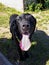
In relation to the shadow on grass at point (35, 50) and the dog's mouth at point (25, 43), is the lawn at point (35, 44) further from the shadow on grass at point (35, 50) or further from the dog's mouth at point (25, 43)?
the dog's mouth at point (25, 43)

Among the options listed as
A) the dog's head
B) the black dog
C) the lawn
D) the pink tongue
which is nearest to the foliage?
the lawn

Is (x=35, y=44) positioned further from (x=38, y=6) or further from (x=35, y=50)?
(x=38, y=6)

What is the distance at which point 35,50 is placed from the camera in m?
7.14

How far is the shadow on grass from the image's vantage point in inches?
261

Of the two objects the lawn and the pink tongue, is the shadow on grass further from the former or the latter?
the pink tongue

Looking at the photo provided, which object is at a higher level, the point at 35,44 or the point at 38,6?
the point at 35,44

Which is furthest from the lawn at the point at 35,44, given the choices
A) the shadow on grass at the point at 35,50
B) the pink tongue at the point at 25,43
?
the pink tongue at the point at 25,43

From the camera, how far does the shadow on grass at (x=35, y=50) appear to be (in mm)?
6636

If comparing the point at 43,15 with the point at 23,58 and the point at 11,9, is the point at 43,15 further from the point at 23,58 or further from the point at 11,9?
the point at 23,58

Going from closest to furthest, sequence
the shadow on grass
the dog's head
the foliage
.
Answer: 1. the dog's head
2. the shadow on grass
3. the foliage

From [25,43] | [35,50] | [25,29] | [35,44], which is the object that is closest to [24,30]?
[25,29]

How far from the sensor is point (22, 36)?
20.1 feet

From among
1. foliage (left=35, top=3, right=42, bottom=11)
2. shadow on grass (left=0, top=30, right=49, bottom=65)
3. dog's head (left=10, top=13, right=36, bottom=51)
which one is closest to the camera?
dog's head (left=10, top=13, right=36, bottom=51)

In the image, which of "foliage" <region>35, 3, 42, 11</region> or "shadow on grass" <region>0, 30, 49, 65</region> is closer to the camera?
"shadow on grass" <region>0, 30, 49, 65</region>
